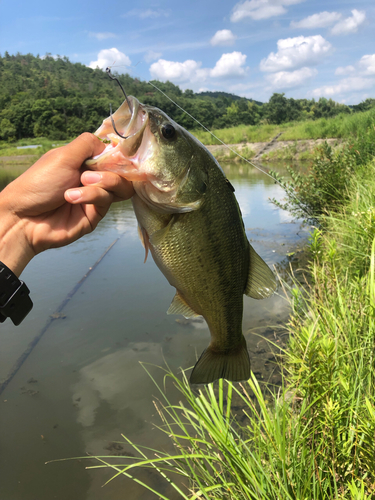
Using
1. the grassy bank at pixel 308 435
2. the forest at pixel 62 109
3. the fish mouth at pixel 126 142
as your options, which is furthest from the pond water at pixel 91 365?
the forest at pixel 62 109

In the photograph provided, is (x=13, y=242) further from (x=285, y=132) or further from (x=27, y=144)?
(x=27, y=144)

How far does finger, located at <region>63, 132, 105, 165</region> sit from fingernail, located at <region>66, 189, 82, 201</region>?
153 mm

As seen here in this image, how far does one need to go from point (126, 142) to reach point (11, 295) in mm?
1021

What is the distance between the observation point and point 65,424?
3.95m

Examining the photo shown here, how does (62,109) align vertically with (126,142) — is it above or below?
above

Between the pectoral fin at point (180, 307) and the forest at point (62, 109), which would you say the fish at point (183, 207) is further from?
the forest at point (62, 109)

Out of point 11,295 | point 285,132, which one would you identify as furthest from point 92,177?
point 285,132

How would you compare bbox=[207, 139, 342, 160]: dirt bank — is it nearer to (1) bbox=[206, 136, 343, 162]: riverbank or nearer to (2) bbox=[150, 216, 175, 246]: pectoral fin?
(1) bbox=[206, 136, 343, 162]: riverbank

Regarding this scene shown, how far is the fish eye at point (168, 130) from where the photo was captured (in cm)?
149

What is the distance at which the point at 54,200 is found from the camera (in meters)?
1.72

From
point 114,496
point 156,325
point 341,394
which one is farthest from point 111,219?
point 341,394

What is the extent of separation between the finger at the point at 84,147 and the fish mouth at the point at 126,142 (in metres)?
0.07

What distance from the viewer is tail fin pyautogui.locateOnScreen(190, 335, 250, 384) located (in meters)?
1.69

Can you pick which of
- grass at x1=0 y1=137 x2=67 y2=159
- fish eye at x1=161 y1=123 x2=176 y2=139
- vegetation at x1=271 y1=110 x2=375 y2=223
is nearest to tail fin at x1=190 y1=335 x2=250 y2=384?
fish eye at x1=161 y1=123 x2=176 y2=139
